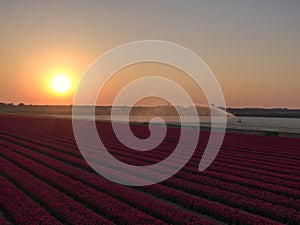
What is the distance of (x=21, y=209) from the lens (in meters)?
9.46

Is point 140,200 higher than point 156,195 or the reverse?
higher

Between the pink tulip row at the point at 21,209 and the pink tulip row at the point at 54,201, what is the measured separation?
0.35 m

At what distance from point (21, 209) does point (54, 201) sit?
103 cm

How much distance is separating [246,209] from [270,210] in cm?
71

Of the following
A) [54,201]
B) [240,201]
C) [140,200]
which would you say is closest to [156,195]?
[140,200]

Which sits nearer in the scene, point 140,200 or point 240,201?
point 140,200

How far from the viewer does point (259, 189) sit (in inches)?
509

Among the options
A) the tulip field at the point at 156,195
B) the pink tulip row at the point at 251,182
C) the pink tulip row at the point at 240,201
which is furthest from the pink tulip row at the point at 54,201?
the pink tulip row at the point at 251,182

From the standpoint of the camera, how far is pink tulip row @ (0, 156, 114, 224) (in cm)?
885

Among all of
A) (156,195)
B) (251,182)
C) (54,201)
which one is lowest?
(156,195)

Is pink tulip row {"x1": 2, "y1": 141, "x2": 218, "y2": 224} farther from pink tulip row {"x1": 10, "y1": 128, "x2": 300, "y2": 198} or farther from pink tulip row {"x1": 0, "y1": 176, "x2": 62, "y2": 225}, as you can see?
pink tulip row {"x1": 10, "y1": 128, "x2": 300, "y2": 198}

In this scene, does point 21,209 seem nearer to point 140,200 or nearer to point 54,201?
point 54,201

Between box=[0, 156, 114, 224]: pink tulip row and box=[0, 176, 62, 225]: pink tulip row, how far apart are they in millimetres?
348

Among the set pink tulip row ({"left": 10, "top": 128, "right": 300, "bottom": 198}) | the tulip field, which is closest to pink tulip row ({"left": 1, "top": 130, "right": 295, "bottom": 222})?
the tulip field
